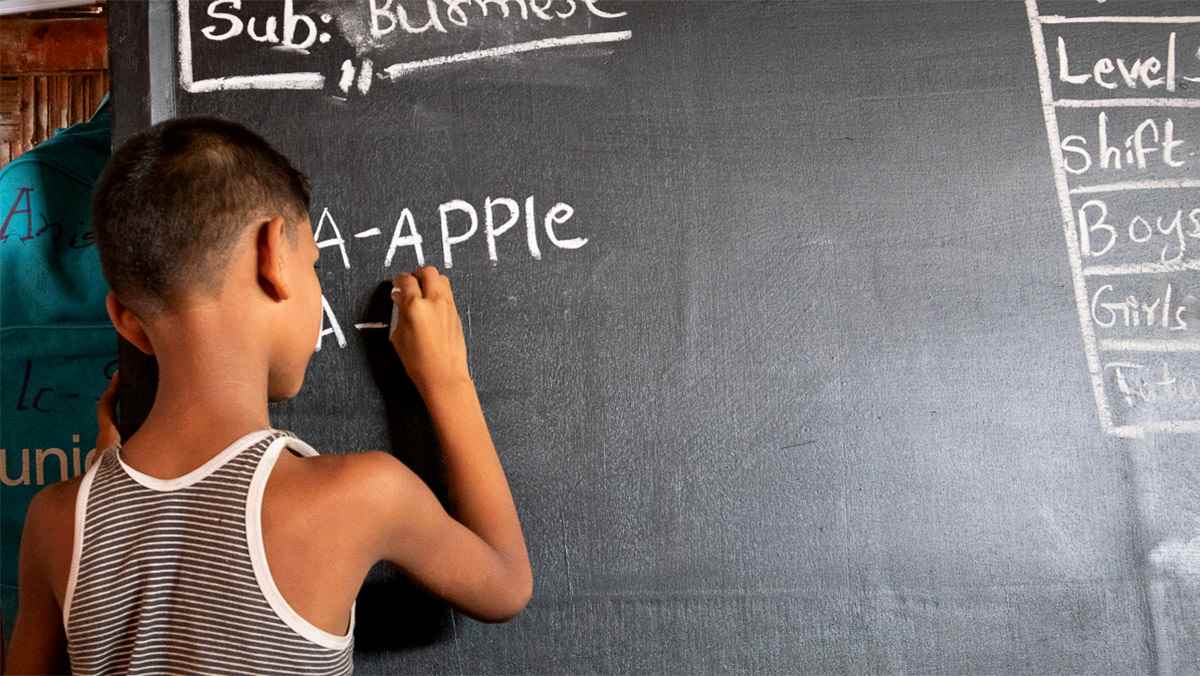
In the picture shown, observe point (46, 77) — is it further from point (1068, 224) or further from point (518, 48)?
point (1068, 224)

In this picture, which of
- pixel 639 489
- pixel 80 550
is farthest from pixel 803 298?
pixel 80 550

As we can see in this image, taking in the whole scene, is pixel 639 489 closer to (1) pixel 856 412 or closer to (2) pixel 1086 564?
(1) pixel 856 412

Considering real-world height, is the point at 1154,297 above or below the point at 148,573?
above

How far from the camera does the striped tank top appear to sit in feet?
2.66

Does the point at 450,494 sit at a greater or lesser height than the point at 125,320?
lesser

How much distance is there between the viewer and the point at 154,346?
35.6 inches

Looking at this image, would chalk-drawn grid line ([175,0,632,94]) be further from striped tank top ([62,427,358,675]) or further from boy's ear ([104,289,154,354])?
striped tank top ([62,427,358,675])

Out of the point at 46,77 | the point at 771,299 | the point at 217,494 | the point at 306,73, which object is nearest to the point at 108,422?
the point at 217,494

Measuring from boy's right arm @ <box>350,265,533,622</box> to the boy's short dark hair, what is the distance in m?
0.22

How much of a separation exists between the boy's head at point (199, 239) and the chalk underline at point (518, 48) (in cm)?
26

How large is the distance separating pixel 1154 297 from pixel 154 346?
1087 millimetres

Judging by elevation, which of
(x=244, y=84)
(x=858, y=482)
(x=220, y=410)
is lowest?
(x=858, y=482)

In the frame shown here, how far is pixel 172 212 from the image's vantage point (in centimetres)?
86

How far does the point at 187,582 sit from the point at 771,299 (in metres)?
0.67
